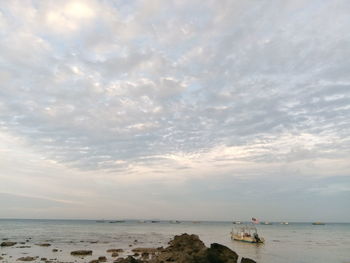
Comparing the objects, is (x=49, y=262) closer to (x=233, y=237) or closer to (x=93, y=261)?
(x=93, y=261)

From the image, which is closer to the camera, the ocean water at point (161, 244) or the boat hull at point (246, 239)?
the ocean water at point (161, 244)

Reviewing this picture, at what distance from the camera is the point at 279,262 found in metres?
41.5

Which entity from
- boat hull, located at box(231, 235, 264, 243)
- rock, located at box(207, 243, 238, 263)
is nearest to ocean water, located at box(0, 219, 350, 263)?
boat hull, located at box(231, 235, 264, 243)

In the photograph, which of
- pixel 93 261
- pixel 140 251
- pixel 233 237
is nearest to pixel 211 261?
pixel 93 261

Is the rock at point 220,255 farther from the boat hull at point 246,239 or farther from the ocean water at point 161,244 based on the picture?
the boat hull at point 246,239

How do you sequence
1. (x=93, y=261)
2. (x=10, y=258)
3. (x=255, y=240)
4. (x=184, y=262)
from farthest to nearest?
1. (x=255, y=240)
2. (x=10, y=258)
3. (x=93, y=261)
4. (x=184, y=262)

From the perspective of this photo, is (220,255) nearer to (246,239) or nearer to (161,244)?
(161,244)

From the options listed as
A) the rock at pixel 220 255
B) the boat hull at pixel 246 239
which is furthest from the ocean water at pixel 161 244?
the rock at pixel 220 255

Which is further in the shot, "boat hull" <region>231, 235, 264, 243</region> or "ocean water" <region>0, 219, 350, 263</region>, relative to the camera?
"boat hull" <region>231, 235, 264, 243</region>

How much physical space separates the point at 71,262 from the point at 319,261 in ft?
117

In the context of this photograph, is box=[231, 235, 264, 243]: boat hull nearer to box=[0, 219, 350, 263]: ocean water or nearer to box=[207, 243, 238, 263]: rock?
box=[0, 219, 350, 263]: ocean water

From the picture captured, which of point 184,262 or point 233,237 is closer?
point 184,262

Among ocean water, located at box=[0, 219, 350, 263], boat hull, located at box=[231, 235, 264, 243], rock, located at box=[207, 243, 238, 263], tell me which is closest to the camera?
rock, located at box=[207, 243, 238, 263]

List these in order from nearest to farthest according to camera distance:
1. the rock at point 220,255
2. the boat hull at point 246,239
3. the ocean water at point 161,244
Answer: the rock at point 220,255
the ocean water at point 161,244
the boat hull at point 246,239
